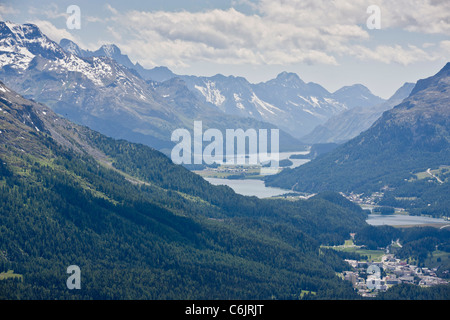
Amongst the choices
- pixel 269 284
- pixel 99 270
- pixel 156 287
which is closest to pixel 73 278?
pixel 99 270

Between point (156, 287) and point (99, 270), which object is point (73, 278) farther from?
point (156, 287)

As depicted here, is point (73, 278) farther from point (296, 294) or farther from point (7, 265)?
point (296, 294)
